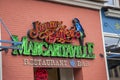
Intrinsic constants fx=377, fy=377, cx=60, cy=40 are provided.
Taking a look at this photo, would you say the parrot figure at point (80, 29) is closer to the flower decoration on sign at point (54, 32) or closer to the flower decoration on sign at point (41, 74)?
the flower decoration on sign at point (54, 32)

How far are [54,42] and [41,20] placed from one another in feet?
3.11

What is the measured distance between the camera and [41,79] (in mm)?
14547

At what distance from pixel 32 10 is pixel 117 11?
467cm

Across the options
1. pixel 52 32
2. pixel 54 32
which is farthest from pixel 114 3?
pixel 52 32

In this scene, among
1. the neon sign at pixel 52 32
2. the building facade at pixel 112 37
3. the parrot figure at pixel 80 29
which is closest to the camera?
the neon sign at pixel 52 32

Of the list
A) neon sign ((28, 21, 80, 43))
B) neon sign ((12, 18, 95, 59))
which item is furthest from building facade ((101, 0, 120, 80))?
neon sign ((28, 21, 80, 43))

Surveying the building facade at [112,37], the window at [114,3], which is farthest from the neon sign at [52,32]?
the window at [114,3]

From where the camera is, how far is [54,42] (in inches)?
551

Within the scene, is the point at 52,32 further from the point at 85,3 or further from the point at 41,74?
the point at 85,3

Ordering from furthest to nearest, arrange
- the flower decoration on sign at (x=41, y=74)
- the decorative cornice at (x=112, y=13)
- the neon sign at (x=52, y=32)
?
the decorative cornice at (x=112, y=13) → the flower decoration on sign at (x=41, y=74) → the neon sign at (x=52, y=32)

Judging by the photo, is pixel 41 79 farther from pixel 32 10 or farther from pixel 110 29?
pixel 110 29

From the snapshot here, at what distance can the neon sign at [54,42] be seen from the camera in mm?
13258

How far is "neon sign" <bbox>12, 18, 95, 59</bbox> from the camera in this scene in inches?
522

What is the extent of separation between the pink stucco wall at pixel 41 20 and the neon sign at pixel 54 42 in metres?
0.24
